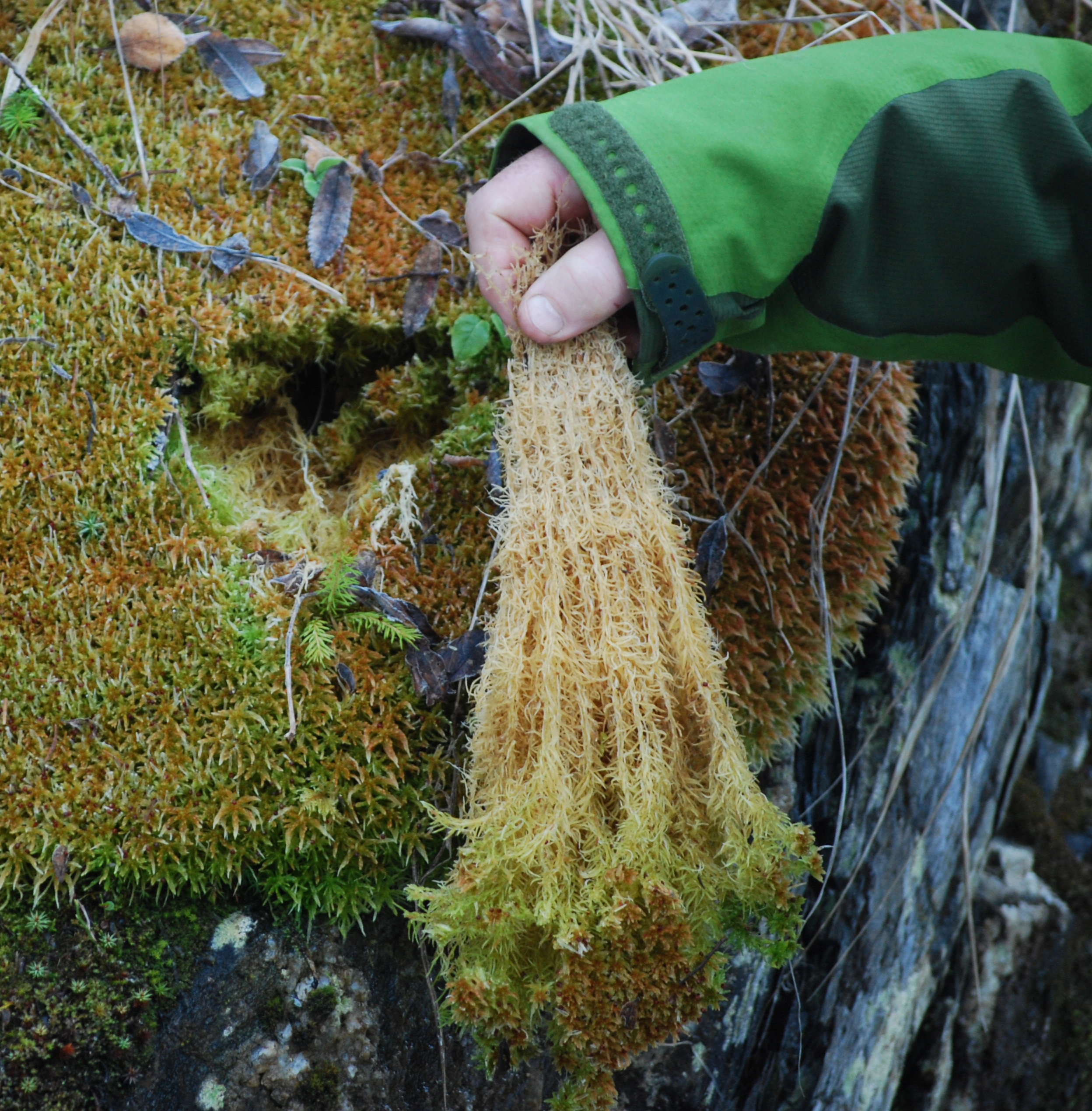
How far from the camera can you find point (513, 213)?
2.03 m

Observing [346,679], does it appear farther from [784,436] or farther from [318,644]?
[784,436]

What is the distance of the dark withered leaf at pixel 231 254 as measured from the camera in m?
2.48

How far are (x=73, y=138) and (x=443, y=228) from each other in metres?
1.10

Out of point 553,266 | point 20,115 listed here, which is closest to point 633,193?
point 553,266

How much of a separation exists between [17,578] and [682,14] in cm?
269

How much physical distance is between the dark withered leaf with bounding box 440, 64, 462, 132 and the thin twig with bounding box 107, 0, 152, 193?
3.05ft

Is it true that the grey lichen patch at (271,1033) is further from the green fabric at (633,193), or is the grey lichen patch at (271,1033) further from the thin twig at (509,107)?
the thin twig at (509,107)

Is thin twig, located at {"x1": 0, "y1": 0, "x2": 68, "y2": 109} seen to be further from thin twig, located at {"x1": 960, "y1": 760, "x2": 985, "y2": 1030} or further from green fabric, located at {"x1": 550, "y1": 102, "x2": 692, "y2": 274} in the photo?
thin twig, located at {"x1": 960, "y1": 760, "x2": 985, "y2": 1030}

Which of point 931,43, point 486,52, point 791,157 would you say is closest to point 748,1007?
point 791,157

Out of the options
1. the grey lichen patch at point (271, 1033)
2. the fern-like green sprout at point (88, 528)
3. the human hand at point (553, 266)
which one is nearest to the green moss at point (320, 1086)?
the grey lichen patch at point (271, 1033)

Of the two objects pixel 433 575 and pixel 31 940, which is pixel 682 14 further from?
pixel 31 940

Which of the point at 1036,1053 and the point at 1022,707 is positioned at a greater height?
the point at 1022,707

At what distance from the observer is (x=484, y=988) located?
168cm

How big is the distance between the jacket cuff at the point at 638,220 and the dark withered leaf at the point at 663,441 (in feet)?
1.58
